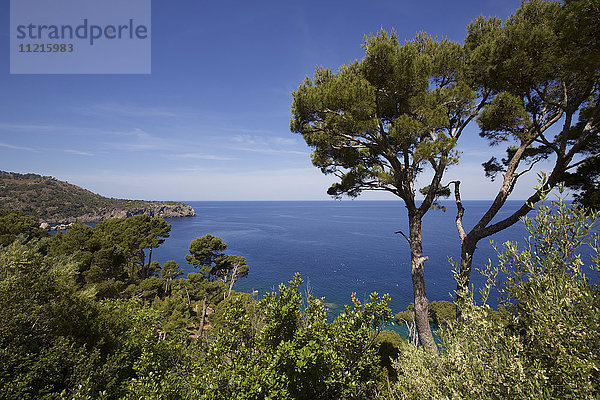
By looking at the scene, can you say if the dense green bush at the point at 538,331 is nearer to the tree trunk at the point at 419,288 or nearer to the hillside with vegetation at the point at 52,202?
the tree trunk at the point at 419,288

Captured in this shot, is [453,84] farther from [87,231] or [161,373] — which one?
[87,231]

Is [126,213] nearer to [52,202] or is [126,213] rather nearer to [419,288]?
[52,202]

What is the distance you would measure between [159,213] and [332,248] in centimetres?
11848

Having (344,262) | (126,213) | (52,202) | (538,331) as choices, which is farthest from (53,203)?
(538,331)

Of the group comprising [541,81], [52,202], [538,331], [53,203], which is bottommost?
[538,331]

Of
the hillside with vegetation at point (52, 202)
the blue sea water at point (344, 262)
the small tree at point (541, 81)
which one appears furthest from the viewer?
the hillside with vegetation at point (52, 202)

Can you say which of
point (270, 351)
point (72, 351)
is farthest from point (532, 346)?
point (72, 351)

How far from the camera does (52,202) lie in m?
102

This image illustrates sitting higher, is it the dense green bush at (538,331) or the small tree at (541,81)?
the small tree at (541,81)

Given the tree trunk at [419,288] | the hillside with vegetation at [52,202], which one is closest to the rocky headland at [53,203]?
the hillside with vegetation at [52,202]

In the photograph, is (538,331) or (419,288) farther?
(419,288)

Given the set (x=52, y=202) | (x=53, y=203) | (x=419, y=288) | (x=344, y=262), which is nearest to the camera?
(x=419, y=288)

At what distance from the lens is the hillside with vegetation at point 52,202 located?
9125 cm

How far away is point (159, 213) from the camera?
139 metres
